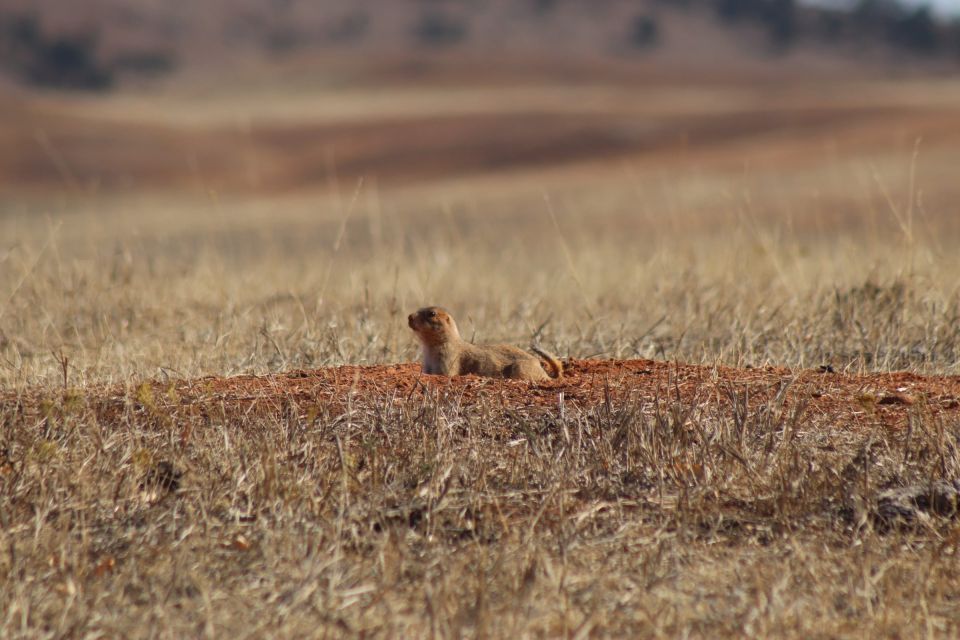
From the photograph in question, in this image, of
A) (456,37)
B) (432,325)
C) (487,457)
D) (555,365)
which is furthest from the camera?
(456,37)

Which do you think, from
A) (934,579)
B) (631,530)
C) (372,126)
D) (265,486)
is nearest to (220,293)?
(265,486)

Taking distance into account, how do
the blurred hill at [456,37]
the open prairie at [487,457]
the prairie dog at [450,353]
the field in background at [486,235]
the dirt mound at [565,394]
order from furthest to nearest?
the blurred hill at [456,37]
the field in background at [486,235]
the prairie dog at [450,353]
the dirt mound at [565,394]
the open prairie at [487,457]

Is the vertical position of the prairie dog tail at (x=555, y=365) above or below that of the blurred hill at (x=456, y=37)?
above

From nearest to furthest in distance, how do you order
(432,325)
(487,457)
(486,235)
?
(487,457)
(432,325)
(486,235)

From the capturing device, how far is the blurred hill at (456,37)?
8994 cm

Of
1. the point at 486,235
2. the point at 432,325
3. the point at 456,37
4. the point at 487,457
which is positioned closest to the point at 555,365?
the point at 432,325

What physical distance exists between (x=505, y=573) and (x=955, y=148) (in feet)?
81.7

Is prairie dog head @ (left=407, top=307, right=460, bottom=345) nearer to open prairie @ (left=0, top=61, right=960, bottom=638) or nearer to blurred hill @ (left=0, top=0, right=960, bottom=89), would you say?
open prairie @ (left=0, top=61, right=960, bottom=638)

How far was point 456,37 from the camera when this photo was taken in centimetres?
11481

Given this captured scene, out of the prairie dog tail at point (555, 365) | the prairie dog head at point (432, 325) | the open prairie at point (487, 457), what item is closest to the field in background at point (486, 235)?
the open prairie at point (487, 457)

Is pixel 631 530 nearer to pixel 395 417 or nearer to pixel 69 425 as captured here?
pixel 395 417

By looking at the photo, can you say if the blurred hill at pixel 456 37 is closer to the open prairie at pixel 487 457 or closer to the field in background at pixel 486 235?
the field in background at pixel 486 235

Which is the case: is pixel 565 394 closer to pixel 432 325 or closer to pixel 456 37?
pixel 432 325

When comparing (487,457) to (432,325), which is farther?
(432,325)
